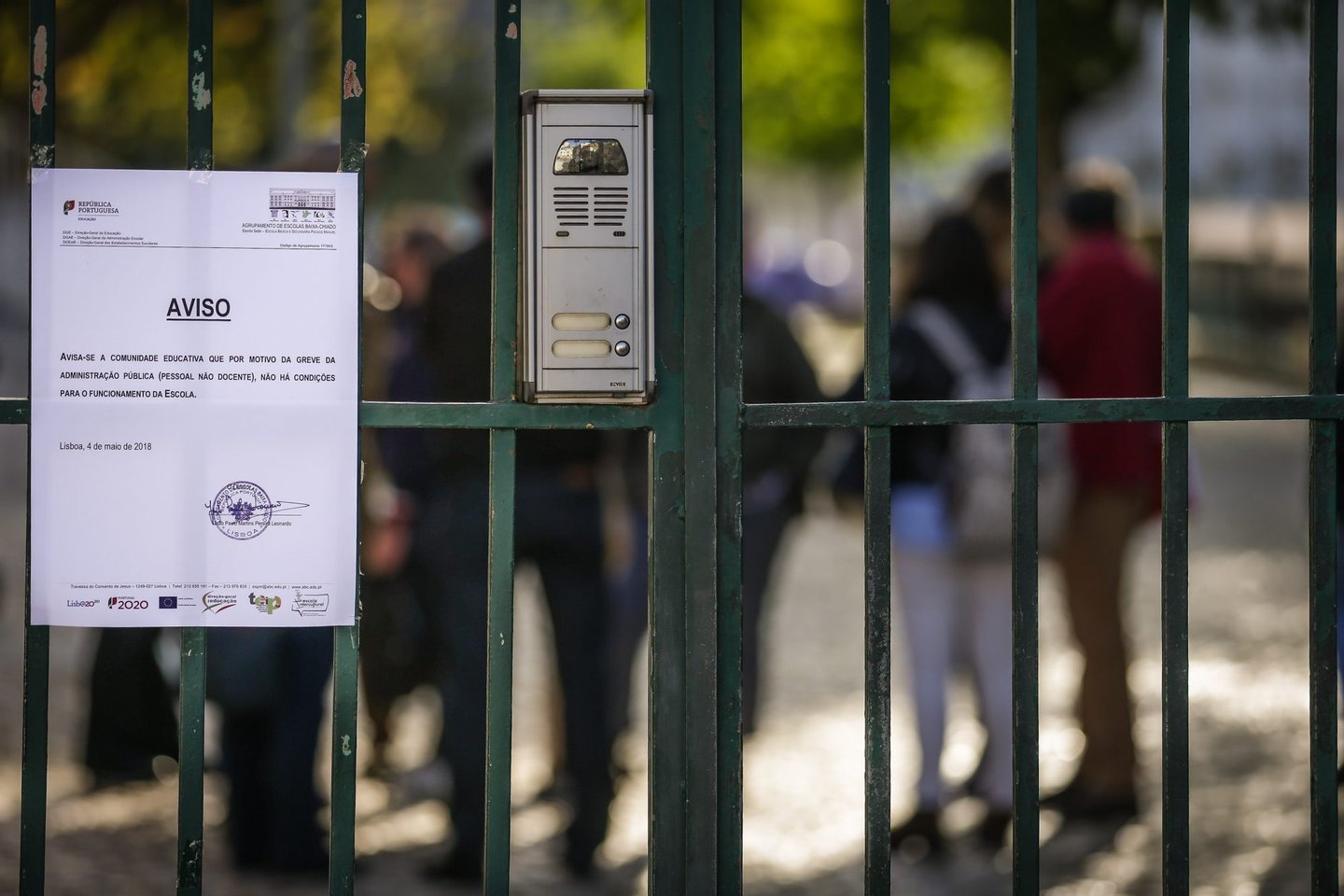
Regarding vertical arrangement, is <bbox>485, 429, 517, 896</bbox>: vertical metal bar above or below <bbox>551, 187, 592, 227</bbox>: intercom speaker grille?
below

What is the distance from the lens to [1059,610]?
8.74 metres

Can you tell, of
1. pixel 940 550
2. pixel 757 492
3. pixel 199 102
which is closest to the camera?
pixel 199 102

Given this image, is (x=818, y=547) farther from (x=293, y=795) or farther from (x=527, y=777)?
(x=293, y=795)

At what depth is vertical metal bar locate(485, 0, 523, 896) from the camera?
273 cm

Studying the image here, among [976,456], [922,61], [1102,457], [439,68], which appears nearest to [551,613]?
[976,456]

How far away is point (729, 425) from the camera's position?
9.16 ft

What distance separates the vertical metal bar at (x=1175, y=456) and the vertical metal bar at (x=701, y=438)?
0.79 meters

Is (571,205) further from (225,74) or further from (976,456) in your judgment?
(225,74)

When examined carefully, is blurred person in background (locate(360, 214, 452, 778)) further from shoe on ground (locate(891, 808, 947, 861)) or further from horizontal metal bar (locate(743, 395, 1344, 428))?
horizontal metal bar (locate(743, 395, 1344, 428))

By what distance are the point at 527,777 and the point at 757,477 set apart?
137cm

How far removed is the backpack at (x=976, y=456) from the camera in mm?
5129

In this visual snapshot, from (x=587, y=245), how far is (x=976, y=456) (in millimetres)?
2710

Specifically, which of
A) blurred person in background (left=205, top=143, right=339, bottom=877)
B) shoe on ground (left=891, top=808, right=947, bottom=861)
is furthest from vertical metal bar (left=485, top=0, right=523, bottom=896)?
shoe on ground (left=891, top=808, right=947, bottom=861)

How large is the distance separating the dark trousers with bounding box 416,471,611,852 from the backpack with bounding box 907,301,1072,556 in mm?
1178
